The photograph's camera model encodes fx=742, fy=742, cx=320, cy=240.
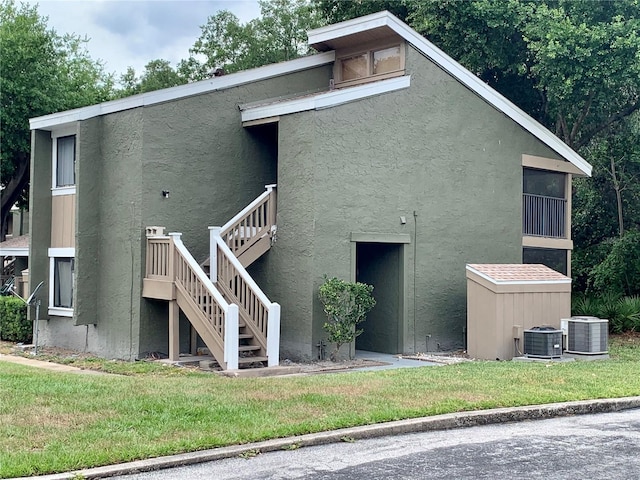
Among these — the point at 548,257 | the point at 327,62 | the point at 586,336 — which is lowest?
the point at 586,336

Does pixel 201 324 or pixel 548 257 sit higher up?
pixel 548 257

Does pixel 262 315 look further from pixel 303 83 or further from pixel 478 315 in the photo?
pixel 303 83

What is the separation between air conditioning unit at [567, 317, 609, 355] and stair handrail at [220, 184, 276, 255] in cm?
604

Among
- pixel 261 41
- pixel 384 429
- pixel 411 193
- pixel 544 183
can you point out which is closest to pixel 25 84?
pixel 261 41

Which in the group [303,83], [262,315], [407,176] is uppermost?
[303,83]

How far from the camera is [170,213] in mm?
14109

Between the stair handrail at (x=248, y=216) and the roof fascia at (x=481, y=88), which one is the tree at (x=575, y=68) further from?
the stair handrail at (x=248, y=216)

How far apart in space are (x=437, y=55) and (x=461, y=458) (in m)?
10.7

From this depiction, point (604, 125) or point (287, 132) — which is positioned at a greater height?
point (604, 125)

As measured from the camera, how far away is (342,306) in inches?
524

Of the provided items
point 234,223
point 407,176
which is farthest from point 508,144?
point 234,223

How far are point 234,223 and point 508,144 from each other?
7.03 metres

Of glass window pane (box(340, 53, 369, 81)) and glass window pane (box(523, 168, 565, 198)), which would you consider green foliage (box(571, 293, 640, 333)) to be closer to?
glass window pane (box(523, 168, 565, 198))

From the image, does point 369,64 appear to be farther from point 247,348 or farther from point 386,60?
point 247,348
